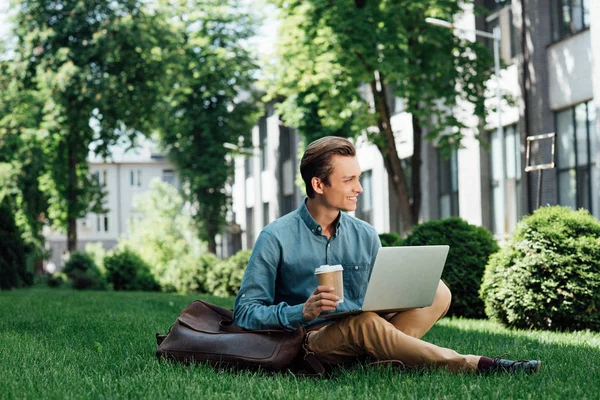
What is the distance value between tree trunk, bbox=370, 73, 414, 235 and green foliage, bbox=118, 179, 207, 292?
1142 cm

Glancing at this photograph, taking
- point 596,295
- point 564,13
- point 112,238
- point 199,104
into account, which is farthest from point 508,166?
point 112,238

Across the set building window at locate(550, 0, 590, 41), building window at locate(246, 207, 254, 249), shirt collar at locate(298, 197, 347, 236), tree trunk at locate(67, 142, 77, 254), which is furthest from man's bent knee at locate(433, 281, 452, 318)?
building window at locate(246, 207, 254, 249)

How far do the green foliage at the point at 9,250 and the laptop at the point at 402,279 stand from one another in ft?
64.1

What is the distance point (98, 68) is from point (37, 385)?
2339 cm

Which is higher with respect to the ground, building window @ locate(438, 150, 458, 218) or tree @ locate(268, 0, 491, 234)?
tree @ locate(268, 0, 491, 234)

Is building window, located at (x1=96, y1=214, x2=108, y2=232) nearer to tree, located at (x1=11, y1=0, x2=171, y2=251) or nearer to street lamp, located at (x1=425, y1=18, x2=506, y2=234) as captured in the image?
tree, located at (x1=11, y1=0, x2=171, y2=251)

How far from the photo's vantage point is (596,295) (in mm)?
10109

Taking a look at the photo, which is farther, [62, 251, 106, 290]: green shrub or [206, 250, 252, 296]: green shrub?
[62, 251, 106, 290]: green shrub

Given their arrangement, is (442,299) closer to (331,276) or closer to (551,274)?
(331,276)

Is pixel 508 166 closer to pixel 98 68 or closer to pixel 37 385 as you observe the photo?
pixel 98 68

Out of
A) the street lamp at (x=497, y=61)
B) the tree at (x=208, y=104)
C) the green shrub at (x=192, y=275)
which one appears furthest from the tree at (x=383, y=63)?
the tree at (x=208, y=104)

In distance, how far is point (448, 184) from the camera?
2798cm

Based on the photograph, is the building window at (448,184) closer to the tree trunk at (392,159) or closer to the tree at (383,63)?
the tree at (383,63)

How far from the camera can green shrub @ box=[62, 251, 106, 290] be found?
3081 cm
